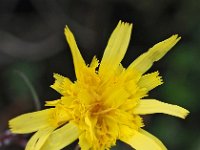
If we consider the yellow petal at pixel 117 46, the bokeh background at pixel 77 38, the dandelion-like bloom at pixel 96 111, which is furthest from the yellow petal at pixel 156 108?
the bokeh background at pixel 77 38

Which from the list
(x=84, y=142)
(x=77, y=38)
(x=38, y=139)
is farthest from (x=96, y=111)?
(x=77, y=38)

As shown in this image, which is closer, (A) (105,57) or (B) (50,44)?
(A) (105,57)

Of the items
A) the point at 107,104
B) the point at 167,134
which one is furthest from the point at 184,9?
the point at 107,104

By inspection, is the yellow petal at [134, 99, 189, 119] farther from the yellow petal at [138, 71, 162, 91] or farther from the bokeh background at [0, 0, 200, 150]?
the bokeh background at [0, 0, 200, 150]

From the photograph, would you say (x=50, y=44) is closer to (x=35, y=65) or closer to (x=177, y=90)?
(x=35, y=65)

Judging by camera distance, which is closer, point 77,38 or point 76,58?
point 76,58

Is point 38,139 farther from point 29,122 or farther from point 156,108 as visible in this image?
point 156,108

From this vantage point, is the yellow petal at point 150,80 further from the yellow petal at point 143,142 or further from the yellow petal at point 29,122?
the yellow petal at point 29,122
